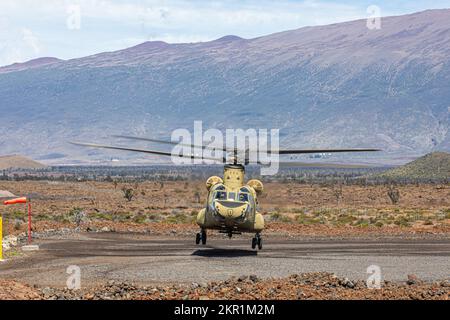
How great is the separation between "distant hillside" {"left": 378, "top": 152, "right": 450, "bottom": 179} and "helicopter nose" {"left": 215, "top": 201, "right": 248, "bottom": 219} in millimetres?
127795

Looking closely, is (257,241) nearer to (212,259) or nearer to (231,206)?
(231,206)

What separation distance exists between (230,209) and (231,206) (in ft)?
0.42

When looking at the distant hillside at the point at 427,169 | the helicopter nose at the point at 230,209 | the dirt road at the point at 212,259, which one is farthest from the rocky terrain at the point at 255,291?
the distant hillside at the point at 427,169

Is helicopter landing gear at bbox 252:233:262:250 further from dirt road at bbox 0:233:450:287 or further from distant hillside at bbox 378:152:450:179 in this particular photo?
distant hillside at bbox 378:152:450:179

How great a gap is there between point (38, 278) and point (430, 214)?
43700mm

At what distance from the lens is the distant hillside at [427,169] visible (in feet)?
525

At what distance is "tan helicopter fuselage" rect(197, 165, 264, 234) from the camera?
31.9 meters

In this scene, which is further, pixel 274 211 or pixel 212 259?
pixel 274 211

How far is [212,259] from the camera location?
3123 centimetres

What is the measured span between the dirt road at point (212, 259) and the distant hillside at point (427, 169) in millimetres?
Result: 121027
